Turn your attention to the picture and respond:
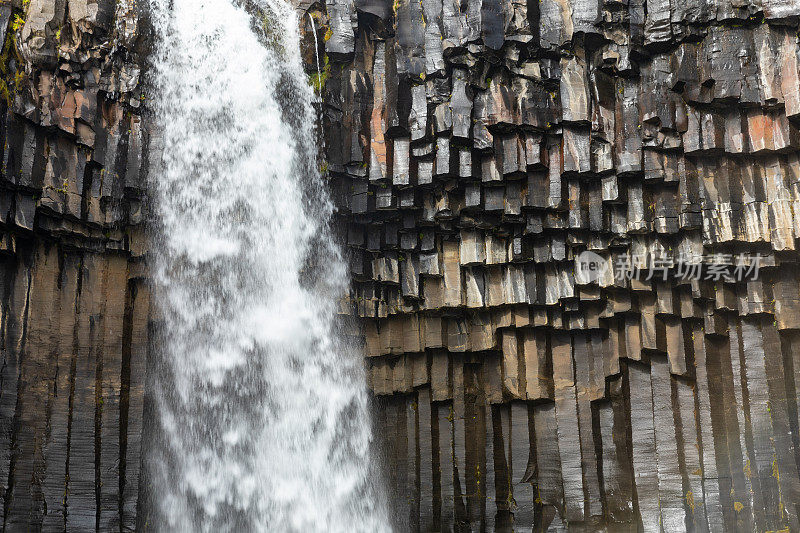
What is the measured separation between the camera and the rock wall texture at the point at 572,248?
16.9 feet

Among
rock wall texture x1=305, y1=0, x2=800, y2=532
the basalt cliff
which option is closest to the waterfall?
the basalt cliff

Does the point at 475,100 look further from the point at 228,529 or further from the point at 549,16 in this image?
the point at 228,529

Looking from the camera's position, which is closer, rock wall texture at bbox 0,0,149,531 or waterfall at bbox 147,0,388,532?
rock wall texture at bbox 0,0,149,531

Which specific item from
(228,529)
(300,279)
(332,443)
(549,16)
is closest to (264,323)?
(300,279)

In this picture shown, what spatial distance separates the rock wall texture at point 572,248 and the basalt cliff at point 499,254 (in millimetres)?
20

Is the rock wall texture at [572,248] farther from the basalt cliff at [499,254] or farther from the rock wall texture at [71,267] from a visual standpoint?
the rock wall texture at [71,267]

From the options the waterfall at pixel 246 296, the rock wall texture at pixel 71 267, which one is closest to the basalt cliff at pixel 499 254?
the rock wall texture at pixel 71 267

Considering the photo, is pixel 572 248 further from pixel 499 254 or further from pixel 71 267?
pixel 71 267

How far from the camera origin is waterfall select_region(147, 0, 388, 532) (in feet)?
18.3

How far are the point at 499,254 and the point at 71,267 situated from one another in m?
3.61

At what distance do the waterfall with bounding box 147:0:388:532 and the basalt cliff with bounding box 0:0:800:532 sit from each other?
0.21 meters

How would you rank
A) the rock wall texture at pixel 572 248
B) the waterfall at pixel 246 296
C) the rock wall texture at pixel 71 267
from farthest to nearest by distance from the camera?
the waterfall at pixel 246 296
the rock wall texture at pixel 572 248
the rock wall texture at pixel 71 267

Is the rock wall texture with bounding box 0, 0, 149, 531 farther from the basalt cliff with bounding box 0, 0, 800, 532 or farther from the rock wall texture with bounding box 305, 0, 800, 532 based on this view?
the rock wall texture with bounding box 305, 0, 800, 532

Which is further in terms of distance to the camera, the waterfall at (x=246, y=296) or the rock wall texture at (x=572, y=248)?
the waterfall at (x=246, y=296)
